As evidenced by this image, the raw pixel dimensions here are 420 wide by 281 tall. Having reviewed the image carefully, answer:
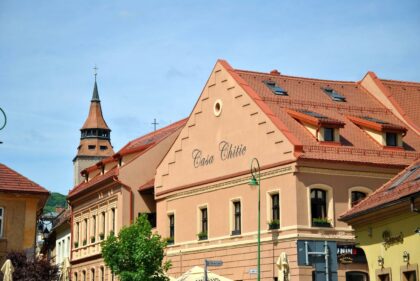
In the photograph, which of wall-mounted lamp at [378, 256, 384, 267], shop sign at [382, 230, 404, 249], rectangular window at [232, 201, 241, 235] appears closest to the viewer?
shop sign at [382, 230, 404, 249]

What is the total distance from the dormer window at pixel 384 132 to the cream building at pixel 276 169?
0.06m

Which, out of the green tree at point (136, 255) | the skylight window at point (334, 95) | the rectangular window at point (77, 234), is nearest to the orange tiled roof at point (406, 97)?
the skylight window at point (334, 95)

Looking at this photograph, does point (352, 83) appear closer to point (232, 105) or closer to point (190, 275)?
point (232, 105)

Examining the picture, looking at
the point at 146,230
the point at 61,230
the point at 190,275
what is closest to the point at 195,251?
the point at 146,230

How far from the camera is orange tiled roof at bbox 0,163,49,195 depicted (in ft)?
168

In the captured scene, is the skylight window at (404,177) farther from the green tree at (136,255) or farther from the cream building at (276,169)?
the green tree at (136,255)

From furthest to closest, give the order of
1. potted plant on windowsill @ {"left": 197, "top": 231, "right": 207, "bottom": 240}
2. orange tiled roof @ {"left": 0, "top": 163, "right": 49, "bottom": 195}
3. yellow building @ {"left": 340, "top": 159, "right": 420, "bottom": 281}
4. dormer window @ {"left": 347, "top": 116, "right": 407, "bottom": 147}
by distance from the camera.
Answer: potted plant on windowsill @ {"left": 197, "top": 231, "right": 207, "bottom": 240} → orange tiled roof @ {"left": 0, "top": 163, "right": 49, "bottom": 195} → dormer window @ {"left": 347, "top": 116, "right": 407, "bottom": 147} → yellow building @ {"left": 340, "top": 159, "right": 420, "bottom": 281}

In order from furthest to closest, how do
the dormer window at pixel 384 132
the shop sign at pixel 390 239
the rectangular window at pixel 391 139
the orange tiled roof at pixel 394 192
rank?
the rectangular window at pixel 391 139, the dormer window at pixel 384 132, the shop sign at pixel 390 239, the orange tiled roof at pixel 394 192

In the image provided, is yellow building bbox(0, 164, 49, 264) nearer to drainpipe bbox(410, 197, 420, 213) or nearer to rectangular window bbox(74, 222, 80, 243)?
rectangular window bbox(74, 222, 80, 243)

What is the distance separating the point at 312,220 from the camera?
46.1m

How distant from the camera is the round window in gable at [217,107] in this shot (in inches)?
2094

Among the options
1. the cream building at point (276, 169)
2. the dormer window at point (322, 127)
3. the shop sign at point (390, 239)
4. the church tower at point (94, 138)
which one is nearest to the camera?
the shop sign at point (390, 239)

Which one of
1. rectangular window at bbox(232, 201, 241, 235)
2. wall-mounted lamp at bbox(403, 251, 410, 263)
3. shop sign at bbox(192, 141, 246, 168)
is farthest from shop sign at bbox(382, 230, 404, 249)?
shop sign at bbox(192, 141, 246, 168)

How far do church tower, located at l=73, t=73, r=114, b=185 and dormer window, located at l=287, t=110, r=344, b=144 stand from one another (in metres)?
123
